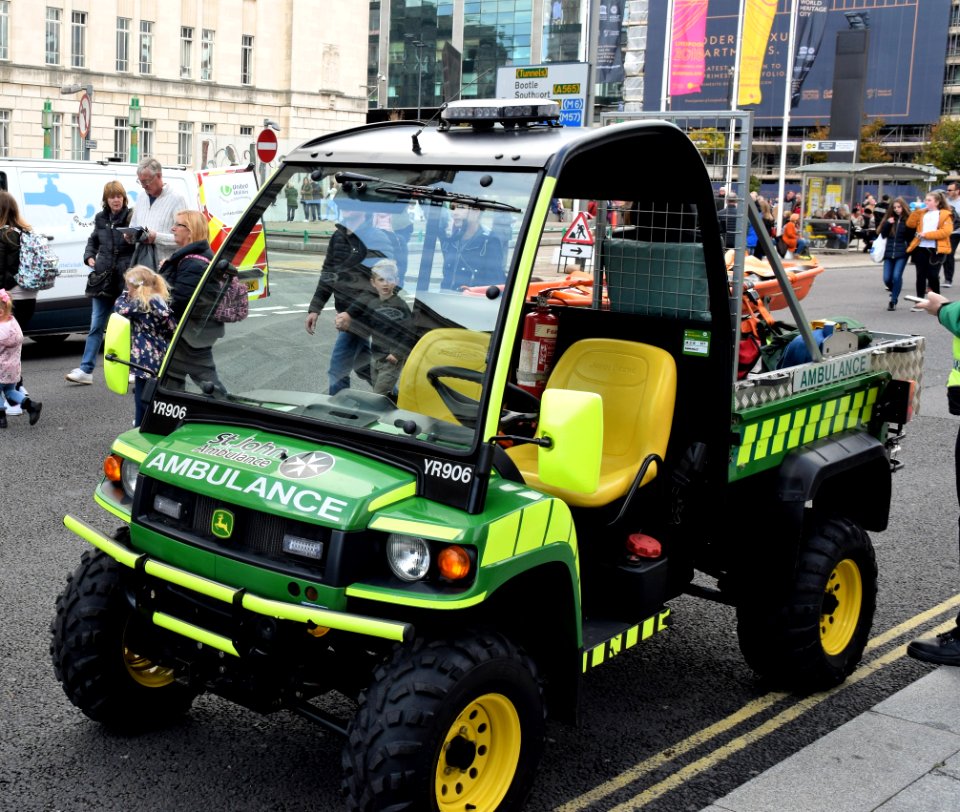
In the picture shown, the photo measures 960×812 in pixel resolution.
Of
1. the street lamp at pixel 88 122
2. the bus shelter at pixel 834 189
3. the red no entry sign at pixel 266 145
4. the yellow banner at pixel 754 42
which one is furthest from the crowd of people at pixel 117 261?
the bus shelter at pixel 834 189

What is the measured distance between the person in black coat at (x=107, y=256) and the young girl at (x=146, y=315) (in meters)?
2.95

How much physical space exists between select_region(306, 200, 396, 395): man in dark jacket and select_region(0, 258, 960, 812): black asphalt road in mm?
1321

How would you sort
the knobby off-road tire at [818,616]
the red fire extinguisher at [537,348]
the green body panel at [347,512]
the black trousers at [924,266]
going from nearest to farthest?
1. the green body panel at [347,512]
2. the knobby off-road tire at [818,616]
3. the red fire extinguisher at [537,348]
4. the black trousers at [924,266]

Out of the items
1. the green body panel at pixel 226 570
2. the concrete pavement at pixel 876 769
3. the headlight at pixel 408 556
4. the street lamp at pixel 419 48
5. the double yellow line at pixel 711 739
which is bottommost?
the double yellow line at pixel 711 739

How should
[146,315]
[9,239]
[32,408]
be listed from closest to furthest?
[146,315], [32,408], [9,239]

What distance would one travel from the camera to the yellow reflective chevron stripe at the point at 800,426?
448 centimetres

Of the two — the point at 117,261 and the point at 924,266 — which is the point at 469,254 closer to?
the point at 117,261

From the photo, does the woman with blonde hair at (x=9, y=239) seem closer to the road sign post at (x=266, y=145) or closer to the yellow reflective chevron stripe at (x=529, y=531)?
the yellow reflective chevron stripe at (x=529, y=531)

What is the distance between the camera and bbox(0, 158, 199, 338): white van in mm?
12602

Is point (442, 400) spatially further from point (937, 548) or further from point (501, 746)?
point (937, 548)

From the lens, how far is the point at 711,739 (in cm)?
441

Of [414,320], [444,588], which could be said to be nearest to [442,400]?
[414,320]

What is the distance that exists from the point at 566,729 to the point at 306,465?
63.9 inches

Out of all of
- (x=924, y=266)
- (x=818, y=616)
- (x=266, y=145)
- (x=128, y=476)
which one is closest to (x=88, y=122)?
(x=266, y=145)
